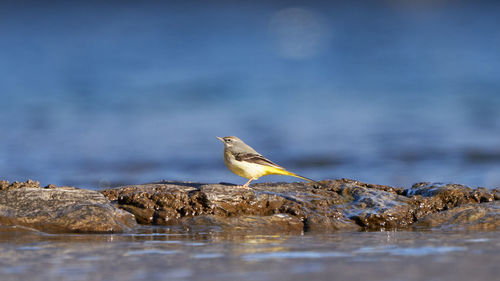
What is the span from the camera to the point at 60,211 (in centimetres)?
655

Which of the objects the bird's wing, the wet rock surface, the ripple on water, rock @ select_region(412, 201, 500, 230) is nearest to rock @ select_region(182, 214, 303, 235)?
the wet rock surface

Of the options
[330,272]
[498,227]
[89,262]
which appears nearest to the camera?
[330,272]

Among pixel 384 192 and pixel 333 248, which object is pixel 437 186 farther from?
pixel 333 248

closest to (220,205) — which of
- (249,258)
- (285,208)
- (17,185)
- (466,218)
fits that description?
(285,208)

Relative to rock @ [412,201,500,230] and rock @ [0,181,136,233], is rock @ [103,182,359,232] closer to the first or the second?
rock @ [0,181,136,233]

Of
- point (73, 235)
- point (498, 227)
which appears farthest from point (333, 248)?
point (498, 227)

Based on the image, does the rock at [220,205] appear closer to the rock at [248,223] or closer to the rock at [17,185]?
the rock at [248,223]

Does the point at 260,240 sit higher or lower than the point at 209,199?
lower

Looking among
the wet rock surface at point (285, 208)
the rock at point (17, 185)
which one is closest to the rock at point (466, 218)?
the wet rock surface at point (285, 208)

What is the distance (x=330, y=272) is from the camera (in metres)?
3.31

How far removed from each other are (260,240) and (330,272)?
83.7 inches

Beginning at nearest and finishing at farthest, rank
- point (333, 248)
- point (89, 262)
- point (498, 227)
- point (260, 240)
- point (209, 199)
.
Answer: point (89, 262) < point (333, 248) < point (260, 240) < point (498, 227) < point (209, 199)

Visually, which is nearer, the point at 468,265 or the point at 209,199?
the point at 468,265

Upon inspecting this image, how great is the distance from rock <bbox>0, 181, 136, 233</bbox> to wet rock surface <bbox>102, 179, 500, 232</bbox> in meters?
0.57
